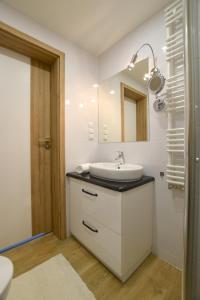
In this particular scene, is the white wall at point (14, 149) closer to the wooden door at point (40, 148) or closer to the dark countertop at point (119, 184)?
the wooden door at point (40, 148)

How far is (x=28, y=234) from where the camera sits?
165 cm

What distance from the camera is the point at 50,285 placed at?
1120 millimetres

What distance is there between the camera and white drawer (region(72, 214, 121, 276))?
3.75 feet

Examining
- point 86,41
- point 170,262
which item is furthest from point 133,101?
point 170,262

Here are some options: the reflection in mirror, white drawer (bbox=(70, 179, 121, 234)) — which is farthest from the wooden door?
the reflection in mirror

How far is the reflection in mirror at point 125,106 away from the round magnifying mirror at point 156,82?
7 centimetres

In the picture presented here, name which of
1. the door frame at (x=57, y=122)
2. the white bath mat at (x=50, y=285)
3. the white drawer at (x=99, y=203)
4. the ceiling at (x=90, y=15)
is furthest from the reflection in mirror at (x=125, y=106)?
the white bath mat at (x=50, y=285)

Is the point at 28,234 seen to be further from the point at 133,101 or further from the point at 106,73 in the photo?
the point at 106,73

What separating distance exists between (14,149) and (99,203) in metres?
1.06

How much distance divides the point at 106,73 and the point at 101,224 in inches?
70.4

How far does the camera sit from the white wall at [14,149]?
1.48m

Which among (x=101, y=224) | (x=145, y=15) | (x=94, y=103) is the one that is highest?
(x=145, y=15)

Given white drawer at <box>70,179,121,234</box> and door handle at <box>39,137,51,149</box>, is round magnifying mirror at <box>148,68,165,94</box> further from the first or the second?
door handle at <box>39,137,51,149</box>

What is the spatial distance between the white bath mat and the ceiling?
233cm
